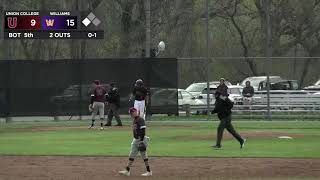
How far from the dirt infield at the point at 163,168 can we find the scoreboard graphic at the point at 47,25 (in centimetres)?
965

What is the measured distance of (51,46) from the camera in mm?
48375

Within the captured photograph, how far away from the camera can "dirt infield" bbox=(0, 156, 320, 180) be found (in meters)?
14.4

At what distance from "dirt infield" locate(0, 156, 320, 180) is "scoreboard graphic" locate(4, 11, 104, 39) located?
380 inches

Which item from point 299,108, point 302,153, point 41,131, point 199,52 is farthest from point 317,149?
point 199,52

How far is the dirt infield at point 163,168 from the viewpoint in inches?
567

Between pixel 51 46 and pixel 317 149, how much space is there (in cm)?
3116

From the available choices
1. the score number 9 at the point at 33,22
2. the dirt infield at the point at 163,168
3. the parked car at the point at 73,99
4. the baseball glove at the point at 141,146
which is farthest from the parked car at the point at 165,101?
the baseball glove at the point at 141,146

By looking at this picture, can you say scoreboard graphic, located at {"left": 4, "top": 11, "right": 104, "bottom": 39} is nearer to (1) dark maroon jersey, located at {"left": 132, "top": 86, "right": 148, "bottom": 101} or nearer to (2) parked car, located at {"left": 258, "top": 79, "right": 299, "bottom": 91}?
(1) dark maroon jersey, located at {"left": 132, "top": 86, "right": 148, "bottom": 101}

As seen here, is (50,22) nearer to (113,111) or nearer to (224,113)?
(113,111)

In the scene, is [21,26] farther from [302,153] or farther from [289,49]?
[289,49]

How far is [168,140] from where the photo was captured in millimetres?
23047

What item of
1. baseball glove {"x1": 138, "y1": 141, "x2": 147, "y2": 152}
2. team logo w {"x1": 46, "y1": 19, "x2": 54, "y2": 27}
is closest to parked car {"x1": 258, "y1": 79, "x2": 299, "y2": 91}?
team logo w {"x1": 46, "y1": 19, "x2": 54, "y2": 27}

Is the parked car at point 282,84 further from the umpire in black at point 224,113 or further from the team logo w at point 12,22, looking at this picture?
the umpire in black at point 224,113

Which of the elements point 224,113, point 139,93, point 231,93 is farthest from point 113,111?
point 224,113
